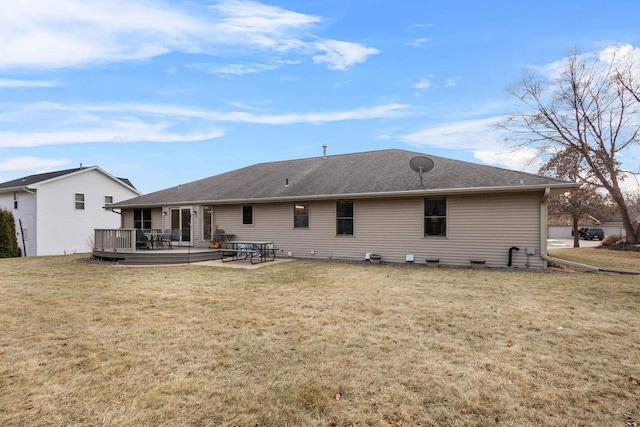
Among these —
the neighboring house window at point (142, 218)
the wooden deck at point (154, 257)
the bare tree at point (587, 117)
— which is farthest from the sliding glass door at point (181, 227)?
the bare tree at point (587, 117)

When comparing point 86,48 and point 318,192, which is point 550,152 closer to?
point 318,192

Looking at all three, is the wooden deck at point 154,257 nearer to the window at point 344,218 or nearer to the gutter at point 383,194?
the gutter at point 383,194

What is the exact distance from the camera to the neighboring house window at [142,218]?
A: 17.1 metres

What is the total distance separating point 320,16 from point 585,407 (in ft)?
40.3

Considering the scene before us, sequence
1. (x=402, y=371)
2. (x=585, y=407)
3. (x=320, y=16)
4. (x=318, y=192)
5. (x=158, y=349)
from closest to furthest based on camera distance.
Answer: (x=585, y=407), (x=402, y=371), (x=158, y=349), (x=320, y=16), (x=318, y=192)

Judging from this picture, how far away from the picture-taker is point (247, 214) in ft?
47.5

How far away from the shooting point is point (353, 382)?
3023mm

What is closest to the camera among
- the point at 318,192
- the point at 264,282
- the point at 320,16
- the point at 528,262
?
the point at 264,282

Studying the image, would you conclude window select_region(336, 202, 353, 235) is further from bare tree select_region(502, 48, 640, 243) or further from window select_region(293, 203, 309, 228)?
bare tree select_region(502, 48, 640, 243)

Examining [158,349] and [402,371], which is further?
[158,349]

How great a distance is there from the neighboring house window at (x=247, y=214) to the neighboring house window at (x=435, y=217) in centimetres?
750

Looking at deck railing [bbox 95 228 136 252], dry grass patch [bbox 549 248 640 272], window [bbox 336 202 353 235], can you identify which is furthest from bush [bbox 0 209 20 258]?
dry grass patch [bbox 549 248 640 272]

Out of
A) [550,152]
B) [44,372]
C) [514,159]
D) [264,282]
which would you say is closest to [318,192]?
[264,282]

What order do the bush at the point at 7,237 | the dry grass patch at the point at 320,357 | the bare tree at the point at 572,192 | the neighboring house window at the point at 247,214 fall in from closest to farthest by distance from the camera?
the dry grass patch at the point at 320,357
the neighboring house window at the point at 247,214
the bush at the point at 7,237
the bare tree at the point at 572,192
